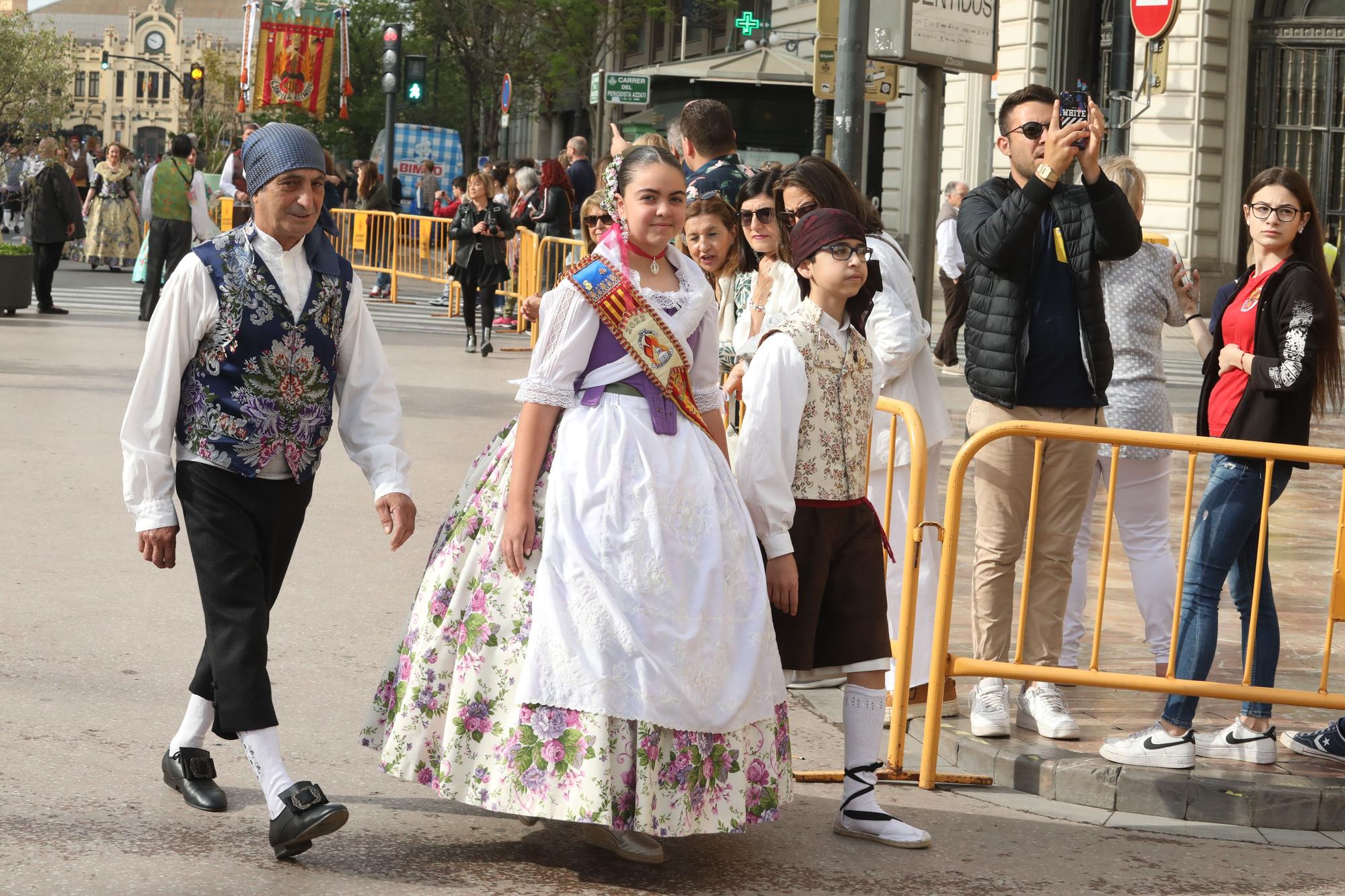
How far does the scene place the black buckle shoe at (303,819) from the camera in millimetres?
4277

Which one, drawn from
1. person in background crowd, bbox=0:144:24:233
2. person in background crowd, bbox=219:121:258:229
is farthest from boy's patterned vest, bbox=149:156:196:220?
person in background crowd, bbox=0:144:24:233

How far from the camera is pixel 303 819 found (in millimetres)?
4285

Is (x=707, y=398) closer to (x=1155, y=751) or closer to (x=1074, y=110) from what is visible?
(x=1074, y=110)

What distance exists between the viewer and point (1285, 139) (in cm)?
2362

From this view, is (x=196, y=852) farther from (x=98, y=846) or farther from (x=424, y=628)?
(x=424, y=628)

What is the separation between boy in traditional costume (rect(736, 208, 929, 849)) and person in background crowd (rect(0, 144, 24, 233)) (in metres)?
19.2

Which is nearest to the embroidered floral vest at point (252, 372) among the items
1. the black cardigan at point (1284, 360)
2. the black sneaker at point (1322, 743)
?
the black cardigan at point (1284, 360)

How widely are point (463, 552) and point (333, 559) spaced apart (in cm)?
378

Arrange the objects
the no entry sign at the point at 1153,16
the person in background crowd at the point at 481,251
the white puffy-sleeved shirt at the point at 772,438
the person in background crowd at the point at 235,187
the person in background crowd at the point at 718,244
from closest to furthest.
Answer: the white puffy-sleeved shirt at the point at 772,438, the person in background crowd at the point at 718,244, the no entry sign at the point at 1153,16, the person in background crowd at the point at 481,251, the person in background crowd at the point at 235,187

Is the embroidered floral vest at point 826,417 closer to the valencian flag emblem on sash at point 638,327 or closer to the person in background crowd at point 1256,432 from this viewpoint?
the valencian flag emblem on sash at point 638,327

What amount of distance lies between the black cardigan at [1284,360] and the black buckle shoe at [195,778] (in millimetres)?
3251

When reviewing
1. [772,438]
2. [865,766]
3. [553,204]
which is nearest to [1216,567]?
[865,766]

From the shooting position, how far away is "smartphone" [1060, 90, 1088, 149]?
17.8ft

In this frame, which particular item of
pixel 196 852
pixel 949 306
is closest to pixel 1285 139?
pixel 949 306
